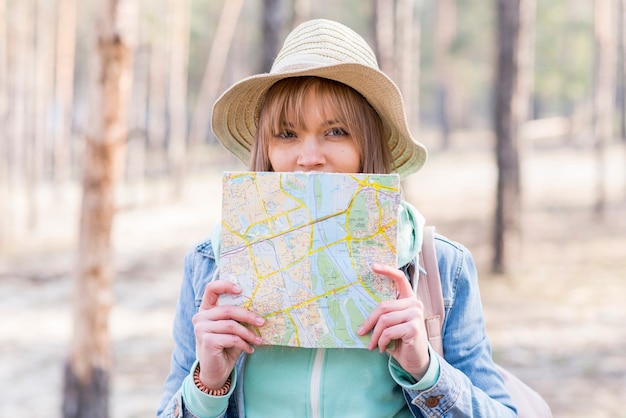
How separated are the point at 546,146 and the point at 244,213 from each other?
94.1 ft

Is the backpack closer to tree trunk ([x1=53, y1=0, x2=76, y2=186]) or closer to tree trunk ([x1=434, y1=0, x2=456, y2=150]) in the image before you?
tree trunk ([x1=53, y1=0, x2=76, y2=186])

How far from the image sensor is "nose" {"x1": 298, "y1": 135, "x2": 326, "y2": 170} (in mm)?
1791

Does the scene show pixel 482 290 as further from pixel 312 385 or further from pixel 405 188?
pixel 312 385

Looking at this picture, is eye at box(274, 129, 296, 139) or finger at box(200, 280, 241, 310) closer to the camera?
finger at box(200, 280, 241, 310)

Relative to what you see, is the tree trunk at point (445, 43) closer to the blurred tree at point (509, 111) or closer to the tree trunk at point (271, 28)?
the blurred tree at point (509, 111)

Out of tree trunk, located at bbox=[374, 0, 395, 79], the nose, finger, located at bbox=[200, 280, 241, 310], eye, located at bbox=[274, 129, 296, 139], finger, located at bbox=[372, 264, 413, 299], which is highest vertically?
tree trunk, located at bbox=[374, 0, 395, 79]

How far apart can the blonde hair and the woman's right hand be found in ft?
1.46

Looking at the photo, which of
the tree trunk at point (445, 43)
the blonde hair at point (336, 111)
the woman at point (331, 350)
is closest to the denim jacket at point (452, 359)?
the woman at point (331, 350)

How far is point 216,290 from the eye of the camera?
1.67 metres

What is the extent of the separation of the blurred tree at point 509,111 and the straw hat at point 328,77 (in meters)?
9.68

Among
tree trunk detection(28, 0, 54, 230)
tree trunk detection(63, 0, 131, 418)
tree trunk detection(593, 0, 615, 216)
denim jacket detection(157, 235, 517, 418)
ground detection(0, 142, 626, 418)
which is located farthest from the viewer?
tree trunk detection(28, 0, 54, 230)

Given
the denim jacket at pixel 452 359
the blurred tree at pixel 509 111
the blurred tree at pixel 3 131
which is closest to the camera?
the denim jacket at pixel 452 359

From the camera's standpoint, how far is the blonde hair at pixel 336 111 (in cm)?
185

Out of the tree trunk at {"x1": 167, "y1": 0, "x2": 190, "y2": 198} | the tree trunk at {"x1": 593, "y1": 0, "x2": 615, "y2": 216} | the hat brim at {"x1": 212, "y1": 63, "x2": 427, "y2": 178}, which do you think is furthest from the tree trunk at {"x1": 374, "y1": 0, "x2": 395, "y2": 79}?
the tree trunk at {"x1": 167, "y1": 0, "x2": 190, "y2": 198}
